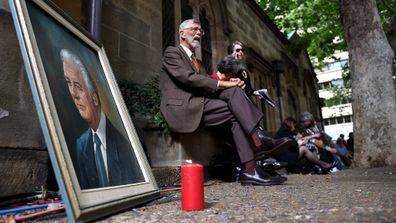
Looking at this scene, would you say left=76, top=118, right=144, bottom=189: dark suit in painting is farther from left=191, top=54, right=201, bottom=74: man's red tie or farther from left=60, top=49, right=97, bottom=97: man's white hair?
left=191, top=54, right=201, bottom=74: man's red tie

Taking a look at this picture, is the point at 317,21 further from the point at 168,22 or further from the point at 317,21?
the point at 168,22

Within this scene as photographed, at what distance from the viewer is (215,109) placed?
2.90m

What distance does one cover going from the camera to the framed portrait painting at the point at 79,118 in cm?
128

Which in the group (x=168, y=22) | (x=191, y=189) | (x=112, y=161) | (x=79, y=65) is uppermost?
(x=168, y=22)

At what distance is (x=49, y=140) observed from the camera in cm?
126

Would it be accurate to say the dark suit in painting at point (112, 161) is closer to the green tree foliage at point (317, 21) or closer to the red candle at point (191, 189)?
the red candle at point (191, 189)

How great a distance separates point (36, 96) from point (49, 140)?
0.72 feet

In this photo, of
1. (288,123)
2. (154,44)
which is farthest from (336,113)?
(154,44)

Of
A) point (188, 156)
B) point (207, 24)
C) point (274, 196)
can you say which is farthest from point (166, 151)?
point (207, 24)

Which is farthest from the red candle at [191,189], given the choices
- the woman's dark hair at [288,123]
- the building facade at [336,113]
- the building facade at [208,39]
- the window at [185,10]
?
the building facade at [336,113]

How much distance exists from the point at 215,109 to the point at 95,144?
4.67ft

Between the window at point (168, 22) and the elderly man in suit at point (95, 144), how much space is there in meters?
3.16

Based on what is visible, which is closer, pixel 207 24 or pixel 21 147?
pixel 21 147

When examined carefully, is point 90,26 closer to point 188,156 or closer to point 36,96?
point 188,156
